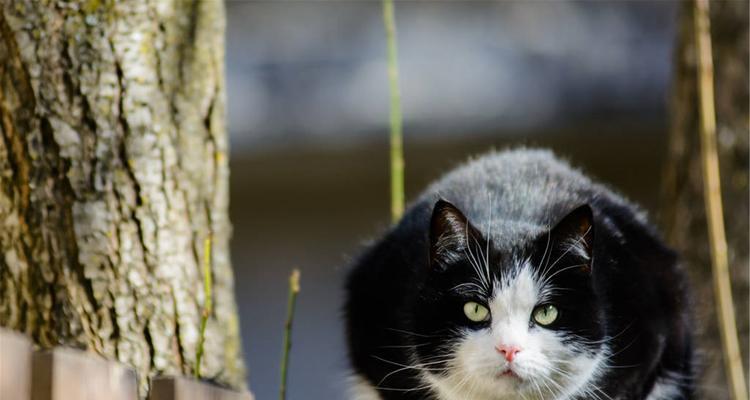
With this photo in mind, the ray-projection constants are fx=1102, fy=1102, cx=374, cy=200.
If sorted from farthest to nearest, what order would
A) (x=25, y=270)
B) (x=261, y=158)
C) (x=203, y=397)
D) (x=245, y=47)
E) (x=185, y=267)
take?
(x=245, y=47), (x=261, y=158), (x=185, y=267), (x=25, y=270), (x=203, y=397)

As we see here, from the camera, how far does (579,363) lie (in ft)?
6.84

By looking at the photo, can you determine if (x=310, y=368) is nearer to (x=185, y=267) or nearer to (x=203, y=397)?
(x=185, y=267)

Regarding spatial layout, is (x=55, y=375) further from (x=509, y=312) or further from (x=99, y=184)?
(x=509, y=312)

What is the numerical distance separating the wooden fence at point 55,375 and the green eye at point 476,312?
746 millimetres

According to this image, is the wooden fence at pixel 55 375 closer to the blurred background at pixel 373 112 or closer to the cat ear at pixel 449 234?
the cat ear at pixel 449 234

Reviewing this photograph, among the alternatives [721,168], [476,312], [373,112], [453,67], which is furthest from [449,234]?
[453,67]

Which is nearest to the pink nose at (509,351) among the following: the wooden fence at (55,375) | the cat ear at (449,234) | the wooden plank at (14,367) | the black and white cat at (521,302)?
the black and white cat at (521,302)

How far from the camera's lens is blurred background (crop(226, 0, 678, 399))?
6.29 m

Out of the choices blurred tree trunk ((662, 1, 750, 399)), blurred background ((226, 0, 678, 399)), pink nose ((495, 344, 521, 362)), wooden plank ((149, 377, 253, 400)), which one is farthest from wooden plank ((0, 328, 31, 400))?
blurred background ((226, 0, 678, 399))

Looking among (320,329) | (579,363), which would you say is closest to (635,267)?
(579,363)

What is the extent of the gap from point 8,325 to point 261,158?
453cm

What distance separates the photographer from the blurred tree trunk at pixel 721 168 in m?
2.88

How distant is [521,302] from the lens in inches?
81.0

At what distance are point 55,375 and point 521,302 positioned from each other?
958 millimetres
